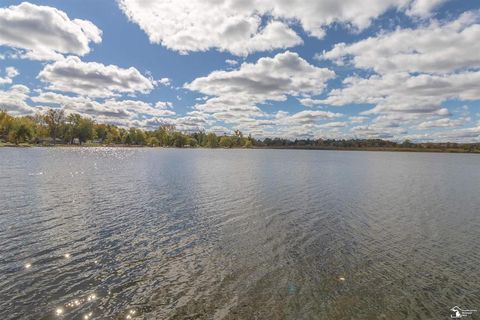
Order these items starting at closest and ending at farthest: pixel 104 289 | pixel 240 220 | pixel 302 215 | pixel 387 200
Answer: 1. pixel 104 289
2. pixel 240 220
3. pixel 302 215
4. pixel 387 200

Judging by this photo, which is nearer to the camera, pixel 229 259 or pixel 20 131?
pixel 229 259

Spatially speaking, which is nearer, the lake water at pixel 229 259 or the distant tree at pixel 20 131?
the lake water at pixel 229 259

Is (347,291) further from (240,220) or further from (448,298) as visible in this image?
(240,220)

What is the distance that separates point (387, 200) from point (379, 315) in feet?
102

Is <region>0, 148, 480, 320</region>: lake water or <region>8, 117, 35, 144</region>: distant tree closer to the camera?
<region>0, 148, 480, 320</region>: lake water

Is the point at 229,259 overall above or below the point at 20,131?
Answer: below

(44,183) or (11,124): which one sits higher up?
(11,124)

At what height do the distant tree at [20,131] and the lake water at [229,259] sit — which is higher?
the distant tree at [20,131]

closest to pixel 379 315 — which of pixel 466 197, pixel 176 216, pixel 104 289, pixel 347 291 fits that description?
pixel 347 291

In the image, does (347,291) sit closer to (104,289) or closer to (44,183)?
(104,289)

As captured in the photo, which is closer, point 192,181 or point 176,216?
point 176,216

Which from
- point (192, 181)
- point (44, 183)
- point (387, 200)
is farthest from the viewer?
point (192, 181)

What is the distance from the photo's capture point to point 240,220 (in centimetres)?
2831

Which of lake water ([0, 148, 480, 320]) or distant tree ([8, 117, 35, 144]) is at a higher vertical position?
distant tree ([8, 117, 35, 144])
